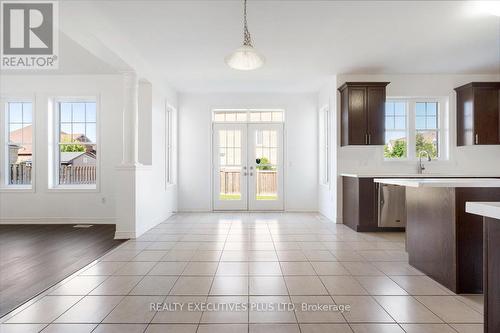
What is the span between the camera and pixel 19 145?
5.92 meters

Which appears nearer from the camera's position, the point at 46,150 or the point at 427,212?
the point at 427,212

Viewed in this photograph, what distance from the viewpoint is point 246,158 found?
727 centimetres

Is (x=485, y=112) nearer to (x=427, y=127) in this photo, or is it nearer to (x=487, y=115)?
(x=487, y=115)

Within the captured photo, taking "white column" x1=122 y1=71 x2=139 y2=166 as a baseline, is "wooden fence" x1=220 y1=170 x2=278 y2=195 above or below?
below

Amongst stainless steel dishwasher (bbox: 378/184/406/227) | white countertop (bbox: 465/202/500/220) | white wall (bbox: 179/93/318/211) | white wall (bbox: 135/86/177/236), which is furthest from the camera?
white wall (bbox: 179/93/318/211)

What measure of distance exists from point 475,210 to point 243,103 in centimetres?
609

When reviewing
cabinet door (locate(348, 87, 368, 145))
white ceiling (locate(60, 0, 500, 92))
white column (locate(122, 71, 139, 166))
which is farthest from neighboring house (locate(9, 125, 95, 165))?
cabinet door (locate(348, 87, 368, 145))

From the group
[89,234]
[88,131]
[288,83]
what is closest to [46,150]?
[88,131]

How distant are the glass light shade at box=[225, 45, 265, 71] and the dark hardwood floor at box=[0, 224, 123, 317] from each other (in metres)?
2.63

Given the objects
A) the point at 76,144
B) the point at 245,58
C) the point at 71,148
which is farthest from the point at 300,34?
the point at 71,148

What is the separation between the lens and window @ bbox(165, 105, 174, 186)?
6454 millimetres

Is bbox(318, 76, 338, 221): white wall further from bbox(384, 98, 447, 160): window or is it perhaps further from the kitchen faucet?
the kitchen faucet

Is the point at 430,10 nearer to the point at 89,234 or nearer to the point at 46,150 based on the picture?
the point at 89,234

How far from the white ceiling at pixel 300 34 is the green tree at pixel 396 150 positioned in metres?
1.27
